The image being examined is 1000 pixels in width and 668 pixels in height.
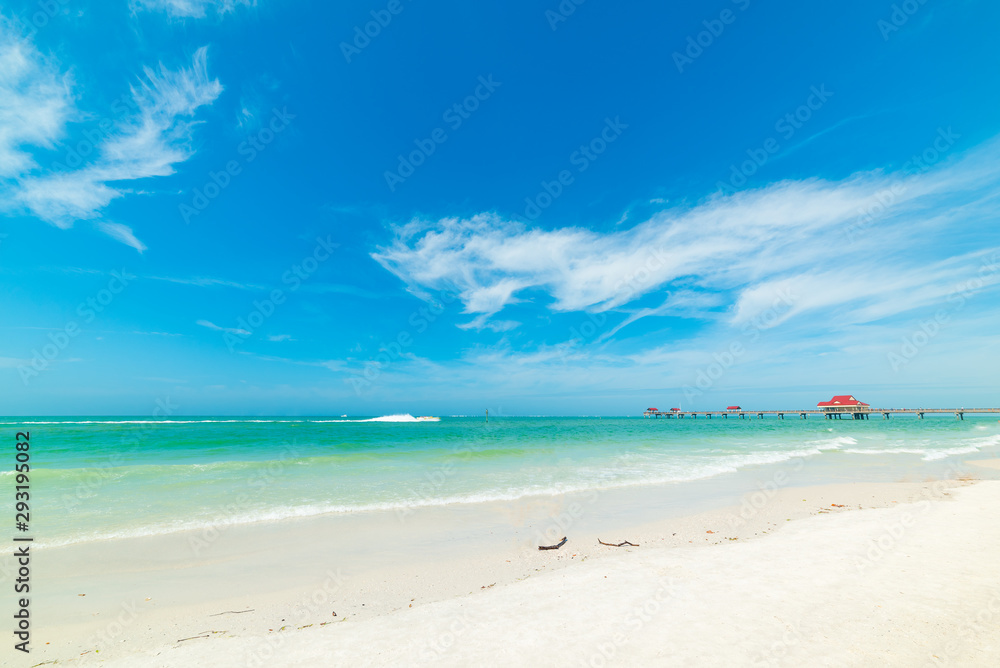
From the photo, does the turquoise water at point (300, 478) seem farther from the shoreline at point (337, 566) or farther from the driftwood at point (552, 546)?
the driftwood at point (552, 546)

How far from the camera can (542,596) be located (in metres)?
5.62

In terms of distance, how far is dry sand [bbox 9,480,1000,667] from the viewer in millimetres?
4277

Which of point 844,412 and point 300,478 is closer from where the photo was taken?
point 300,478

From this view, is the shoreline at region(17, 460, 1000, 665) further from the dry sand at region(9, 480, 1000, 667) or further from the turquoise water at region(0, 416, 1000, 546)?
the turquoise water at region(0, 416, 1000, 546)

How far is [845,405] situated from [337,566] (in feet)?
332

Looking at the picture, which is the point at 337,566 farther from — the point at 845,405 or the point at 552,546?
the point at 845,405

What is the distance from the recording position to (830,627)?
14.7ft

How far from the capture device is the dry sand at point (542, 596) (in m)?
4.28

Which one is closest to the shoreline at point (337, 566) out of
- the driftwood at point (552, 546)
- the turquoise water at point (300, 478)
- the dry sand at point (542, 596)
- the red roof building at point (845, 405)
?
the dry sand at point (542, 596)

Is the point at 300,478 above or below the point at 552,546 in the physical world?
above

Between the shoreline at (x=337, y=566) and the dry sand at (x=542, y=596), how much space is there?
43 millimetres

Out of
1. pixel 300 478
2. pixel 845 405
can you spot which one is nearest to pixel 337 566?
pixel 300 478

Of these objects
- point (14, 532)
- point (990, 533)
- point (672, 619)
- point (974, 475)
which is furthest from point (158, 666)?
point (974, 475)

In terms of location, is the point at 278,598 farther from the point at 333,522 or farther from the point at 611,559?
the point at 611,559
